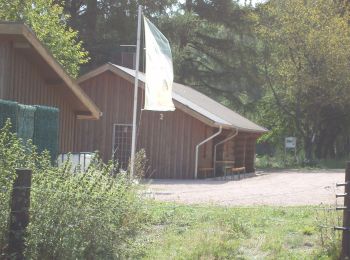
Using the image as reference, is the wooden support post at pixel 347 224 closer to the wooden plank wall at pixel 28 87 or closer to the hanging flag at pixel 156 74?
the wooden plank wall at pixel 28 87

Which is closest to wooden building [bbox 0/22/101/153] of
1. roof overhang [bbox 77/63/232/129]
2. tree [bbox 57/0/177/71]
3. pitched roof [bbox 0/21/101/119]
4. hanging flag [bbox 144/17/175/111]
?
pitched roof [bbox 0/21/101/119]

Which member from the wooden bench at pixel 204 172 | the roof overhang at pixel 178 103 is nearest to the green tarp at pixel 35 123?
the roof overhang at pixel 178 103

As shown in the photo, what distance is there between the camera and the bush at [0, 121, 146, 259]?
653 cm

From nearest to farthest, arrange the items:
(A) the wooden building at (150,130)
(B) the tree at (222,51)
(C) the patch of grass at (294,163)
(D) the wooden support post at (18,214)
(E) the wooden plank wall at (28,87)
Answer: (D) the wooden support post at (18,214) < (E) the wooden plank wall at (28,87) < (A) the wooden building at (150,130) < (C) the patch of grass at (294,163) < (B) the tree at (222,51)

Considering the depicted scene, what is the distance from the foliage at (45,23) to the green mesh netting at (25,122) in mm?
12956

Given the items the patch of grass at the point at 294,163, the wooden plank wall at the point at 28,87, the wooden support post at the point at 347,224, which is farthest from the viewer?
the patch of grass at the point at 294,163

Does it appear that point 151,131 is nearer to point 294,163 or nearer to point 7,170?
point 7,170

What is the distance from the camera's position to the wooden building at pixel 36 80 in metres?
14.1

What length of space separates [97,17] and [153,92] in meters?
24.1

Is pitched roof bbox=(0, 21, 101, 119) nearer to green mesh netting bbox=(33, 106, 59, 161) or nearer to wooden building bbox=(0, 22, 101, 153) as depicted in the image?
wooden building bbox=(0, 22, 101, 153)

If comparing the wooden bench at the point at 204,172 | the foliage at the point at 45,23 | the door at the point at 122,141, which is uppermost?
the foliage at the point at 45,23

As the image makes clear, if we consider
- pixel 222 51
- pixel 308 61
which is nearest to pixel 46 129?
pixel 308 61

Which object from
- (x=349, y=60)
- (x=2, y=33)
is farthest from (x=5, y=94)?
(x=349, y=60)

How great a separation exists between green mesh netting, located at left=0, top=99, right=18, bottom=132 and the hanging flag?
15.4 ft
